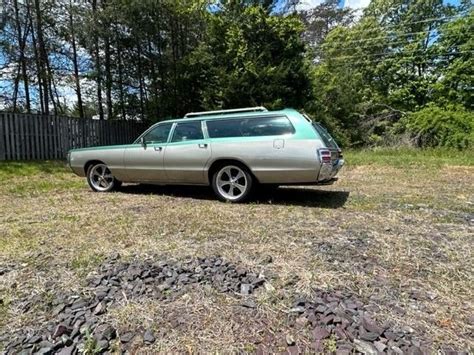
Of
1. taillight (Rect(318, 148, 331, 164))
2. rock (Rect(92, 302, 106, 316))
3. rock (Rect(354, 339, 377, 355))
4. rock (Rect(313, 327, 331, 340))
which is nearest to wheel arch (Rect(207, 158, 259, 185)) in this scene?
taillight (Rect(318, 148, 331, 164))

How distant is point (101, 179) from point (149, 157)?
1327 mm

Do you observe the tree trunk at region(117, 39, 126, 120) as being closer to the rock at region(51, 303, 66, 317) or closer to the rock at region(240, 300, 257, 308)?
the rock at region(51, 303, 66, 317)

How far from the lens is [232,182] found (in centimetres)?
Answer: 569

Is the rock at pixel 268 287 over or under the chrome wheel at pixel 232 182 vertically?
under

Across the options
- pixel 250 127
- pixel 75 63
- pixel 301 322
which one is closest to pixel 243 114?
pixel 250 127

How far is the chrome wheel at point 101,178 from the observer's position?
270 inches

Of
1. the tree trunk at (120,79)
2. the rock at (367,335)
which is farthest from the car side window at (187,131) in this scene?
the tree trunk at (120,79)

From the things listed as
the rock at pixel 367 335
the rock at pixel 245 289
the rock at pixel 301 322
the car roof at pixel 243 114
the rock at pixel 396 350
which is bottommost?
the rock at pixel 396 350

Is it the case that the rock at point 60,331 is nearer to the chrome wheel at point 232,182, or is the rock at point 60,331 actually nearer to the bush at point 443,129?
the chrome wheel at point 232,182

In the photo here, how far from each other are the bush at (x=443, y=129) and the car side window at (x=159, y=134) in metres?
14.8

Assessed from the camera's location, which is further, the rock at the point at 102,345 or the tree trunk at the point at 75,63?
the tree trunk at the point at 75,63

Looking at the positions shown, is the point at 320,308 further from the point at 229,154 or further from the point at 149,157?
the point at 149,157

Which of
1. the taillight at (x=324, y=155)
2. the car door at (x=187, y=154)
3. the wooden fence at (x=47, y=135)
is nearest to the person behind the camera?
the taillight at (x=324, y=155)

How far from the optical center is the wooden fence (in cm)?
1147
